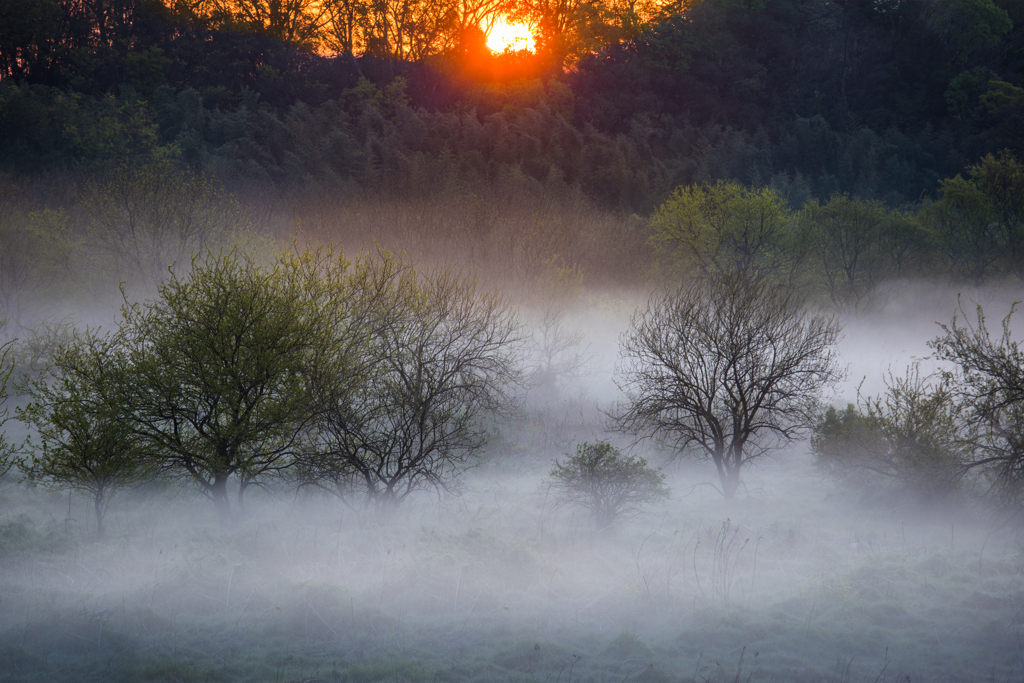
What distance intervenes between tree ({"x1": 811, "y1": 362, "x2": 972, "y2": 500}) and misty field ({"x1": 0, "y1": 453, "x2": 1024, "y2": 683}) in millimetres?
1104

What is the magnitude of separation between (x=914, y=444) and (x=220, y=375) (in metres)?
17.2

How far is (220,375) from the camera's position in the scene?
15906 millimetres

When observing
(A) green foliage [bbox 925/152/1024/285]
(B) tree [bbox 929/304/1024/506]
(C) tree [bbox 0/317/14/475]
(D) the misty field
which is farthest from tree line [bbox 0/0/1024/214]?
(B) tree [bbox 929/304/1024/506]

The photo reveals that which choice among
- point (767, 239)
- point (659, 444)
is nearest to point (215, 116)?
point (767, 239)

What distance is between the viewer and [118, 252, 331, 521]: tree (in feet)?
51.6

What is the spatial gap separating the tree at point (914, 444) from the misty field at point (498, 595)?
110 centimetres

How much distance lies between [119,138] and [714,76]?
52.2 metres

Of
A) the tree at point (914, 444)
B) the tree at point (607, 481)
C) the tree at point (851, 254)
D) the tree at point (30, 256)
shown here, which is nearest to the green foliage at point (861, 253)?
the tree at point (851, 254)

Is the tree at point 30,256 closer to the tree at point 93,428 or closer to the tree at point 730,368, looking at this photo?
the tree at point 93,428

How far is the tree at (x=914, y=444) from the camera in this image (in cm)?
1892

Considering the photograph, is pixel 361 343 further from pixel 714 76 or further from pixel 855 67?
pixel 855 67

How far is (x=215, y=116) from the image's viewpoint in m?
52.9

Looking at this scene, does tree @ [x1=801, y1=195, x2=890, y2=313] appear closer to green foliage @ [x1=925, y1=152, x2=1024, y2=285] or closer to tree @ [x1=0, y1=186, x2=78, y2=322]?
green foliage @ [x1=925, y1=152, x2=1024, y2=285]

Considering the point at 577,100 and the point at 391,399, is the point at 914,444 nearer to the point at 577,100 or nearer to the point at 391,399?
the point at 391,399
